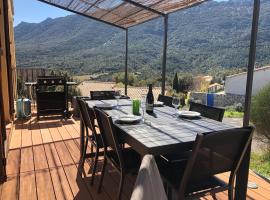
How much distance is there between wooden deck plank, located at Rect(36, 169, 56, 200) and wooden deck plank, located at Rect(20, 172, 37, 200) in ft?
0.15

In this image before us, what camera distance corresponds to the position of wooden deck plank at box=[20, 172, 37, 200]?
2.52m

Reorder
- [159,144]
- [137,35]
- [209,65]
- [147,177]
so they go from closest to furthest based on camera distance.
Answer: [147,177] < [159,144] < [209,65] < [137,35]

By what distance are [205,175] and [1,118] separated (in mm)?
2464

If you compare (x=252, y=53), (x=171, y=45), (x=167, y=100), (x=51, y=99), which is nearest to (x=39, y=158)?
(x=167, y=100)

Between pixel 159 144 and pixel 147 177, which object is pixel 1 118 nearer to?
pixel 159 144

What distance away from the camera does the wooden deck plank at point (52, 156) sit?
329 cm

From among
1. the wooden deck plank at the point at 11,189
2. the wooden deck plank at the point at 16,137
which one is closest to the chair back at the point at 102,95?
the wooden deck plank at the point at 16,137

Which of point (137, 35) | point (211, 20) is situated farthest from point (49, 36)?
point (211, 20)

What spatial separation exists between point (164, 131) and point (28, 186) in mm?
1567

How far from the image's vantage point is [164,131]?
212 centimetres

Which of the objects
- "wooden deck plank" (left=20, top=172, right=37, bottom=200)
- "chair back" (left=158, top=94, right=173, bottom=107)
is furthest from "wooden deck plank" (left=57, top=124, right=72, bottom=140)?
"chair back" (left=158, top=94, right=173, bottom=107)

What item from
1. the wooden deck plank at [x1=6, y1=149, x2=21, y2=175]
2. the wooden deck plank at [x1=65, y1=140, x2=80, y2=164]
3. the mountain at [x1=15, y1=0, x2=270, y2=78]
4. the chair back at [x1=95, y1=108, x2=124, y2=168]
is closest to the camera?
the chair back at [x1=95, y1=108, x2=124, y2=168]

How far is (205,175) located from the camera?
183 centimetres

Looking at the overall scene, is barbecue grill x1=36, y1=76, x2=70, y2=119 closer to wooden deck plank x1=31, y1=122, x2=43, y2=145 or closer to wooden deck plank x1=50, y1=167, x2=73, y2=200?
wooden deck plank x1=31, y1=122, x2=43, y2=145
